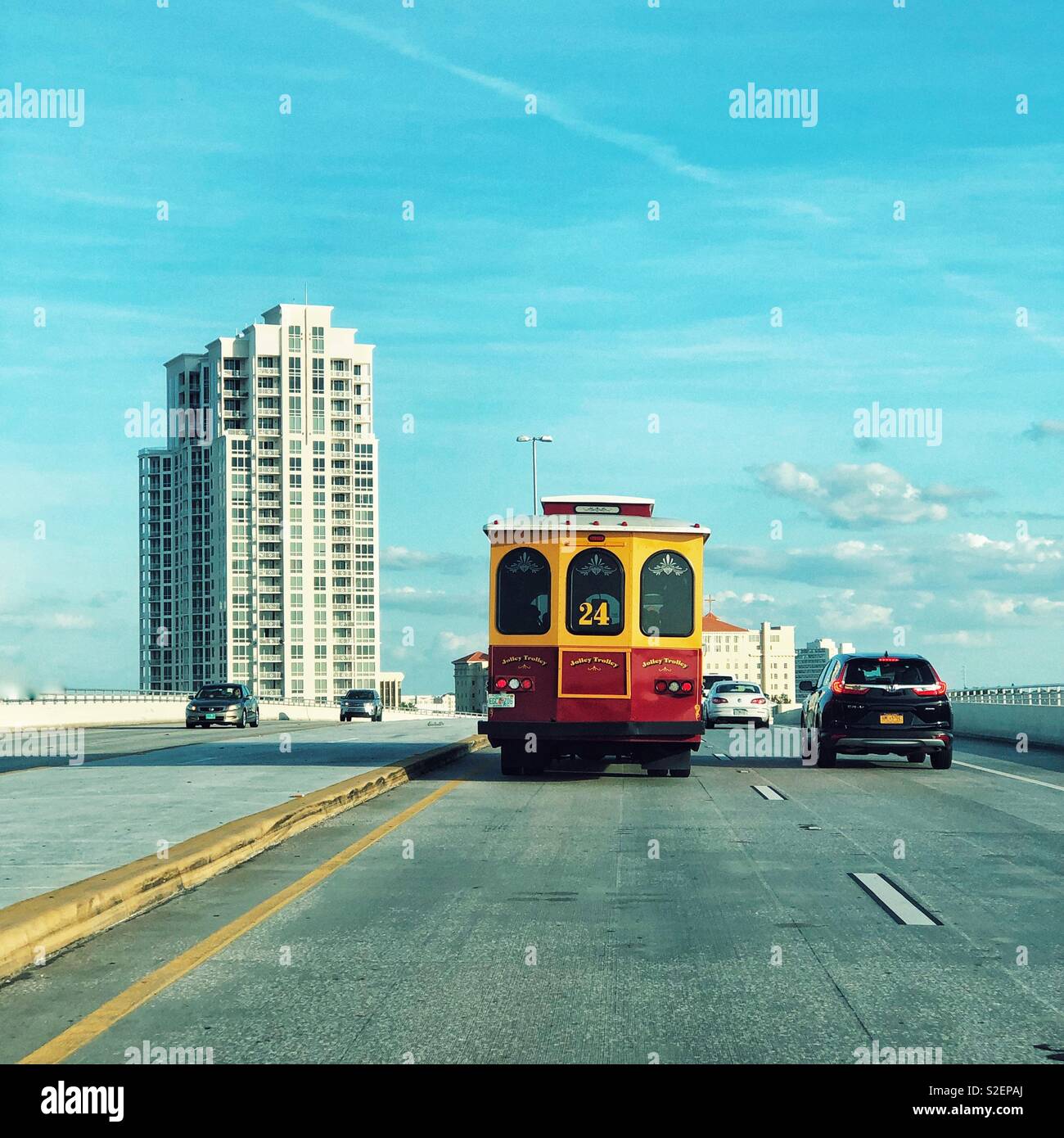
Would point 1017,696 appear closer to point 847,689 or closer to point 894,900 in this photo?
point 847,689

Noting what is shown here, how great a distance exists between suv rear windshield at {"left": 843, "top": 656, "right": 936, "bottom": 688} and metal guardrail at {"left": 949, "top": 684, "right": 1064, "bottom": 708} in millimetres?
11693

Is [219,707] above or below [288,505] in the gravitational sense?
below

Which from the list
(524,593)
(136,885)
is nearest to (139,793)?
(524,593)

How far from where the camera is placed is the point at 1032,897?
9875mm

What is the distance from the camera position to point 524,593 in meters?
19.8

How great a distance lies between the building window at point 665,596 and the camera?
19.8m

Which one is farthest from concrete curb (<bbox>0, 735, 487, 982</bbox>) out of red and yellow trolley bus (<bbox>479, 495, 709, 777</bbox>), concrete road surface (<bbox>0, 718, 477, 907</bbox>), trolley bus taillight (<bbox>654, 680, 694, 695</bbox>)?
trolley bus taillight (<bbox>654, 680, 694, 695</bbox>)

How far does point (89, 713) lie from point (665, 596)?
3709 centimetres

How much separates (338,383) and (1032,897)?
595ft

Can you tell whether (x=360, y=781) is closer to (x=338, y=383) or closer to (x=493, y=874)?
(x=493, y=874)

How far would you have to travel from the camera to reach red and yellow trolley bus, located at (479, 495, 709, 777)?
1962 cm

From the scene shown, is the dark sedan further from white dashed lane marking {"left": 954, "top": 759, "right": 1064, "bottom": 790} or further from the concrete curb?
the concrete curb

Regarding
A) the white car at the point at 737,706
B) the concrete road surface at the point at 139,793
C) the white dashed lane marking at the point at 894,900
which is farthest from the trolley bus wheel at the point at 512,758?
the white car at the point at 737,706
